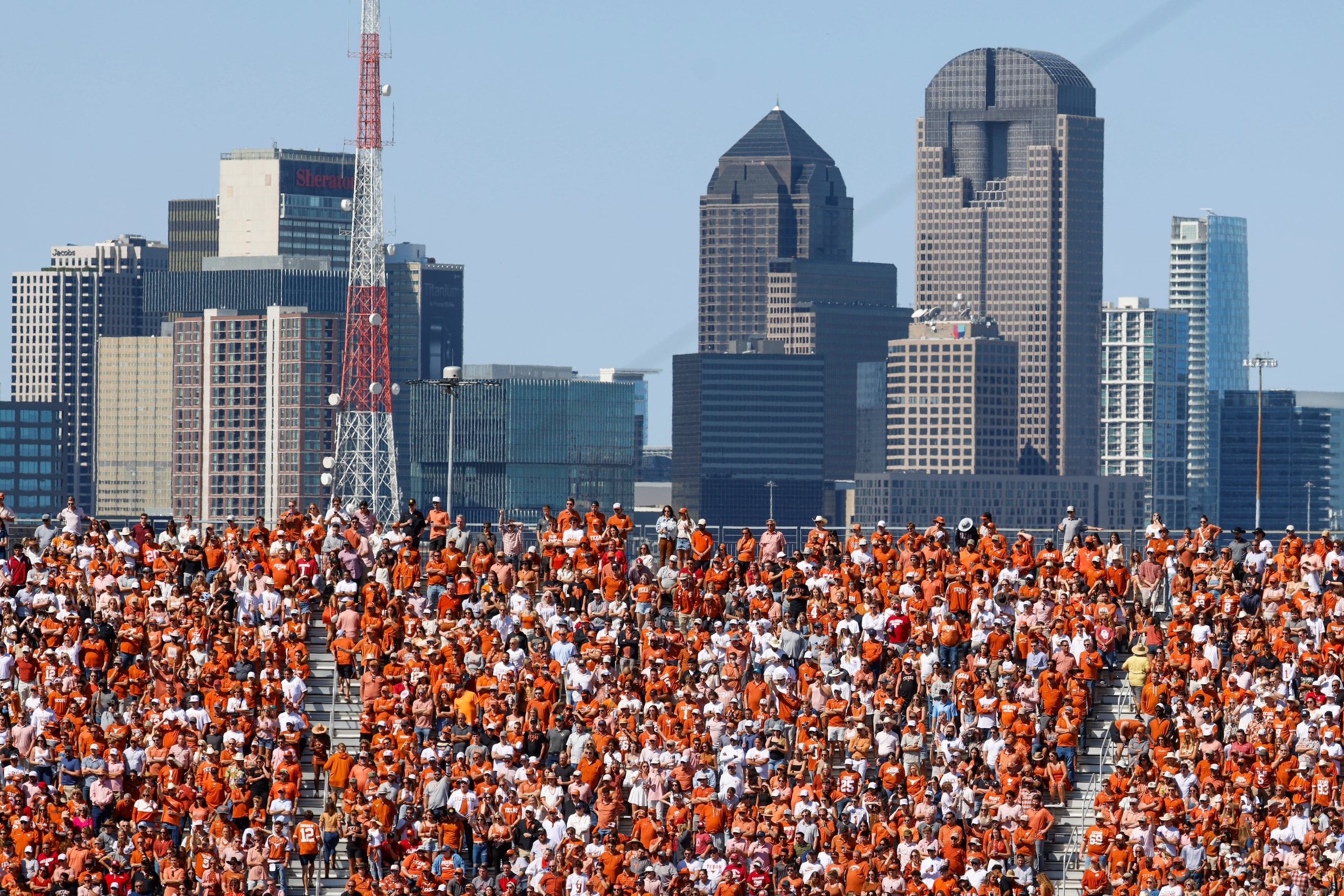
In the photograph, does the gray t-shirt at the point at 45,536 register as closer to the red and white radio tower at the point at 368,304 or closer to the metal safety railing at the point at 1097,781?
the metal safety railing at the point at 1097,781

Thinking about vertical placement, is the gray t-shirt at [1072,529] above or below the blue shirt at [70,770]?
above

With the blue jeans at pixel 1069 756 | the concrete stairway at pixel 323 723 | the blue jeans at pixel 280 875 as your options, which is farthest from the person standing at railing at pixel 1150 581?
the blue jeans at pixel 280 875

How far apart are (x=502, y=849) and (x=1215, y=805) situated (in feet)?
30.9

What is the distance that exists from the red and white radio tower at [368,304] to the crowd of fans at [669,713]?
7455 centimetres

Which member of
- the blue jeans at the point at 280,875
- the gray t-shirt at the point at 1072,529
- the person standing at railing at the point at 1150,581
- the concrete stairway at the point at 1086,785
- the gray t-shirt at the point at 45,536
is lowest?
the blue jeans at the point at 280,875

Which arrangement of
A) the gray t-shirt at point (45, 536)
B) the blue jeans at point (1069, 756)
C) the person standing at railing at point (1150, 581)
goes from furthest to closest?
the gray t-shirt at point (45, 536), the person standing at railing at point (1150, 581), the blue jeans at point (1069, 756)

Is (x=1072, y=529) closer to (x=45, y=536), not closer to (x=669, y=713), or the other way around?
(x=669, y=713)

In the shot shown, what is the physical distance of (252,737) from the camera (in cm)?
3372

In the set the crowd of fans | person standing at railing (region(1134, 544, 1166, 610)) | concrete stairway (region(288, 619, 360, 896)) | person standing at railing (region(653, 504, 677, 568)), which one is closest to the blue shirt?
the crowd of fans

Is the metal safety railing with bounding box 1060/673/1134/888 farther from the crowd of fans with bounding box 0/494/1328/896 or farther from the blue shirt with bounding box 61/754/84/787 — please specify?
the blue shirt with bounding box 61/754/84/787

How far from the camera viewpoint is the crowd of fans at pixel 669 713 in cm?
3072

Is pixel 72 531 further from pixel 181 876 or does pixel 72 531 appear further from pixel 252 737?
pixel 181 876

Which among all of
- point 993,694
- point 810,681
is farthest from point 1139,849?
point 810,681

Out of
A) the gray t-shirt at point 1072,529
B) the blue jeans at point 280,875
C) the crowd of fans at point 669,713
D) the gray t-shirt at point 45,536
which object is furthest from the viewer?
the gray t-shirt at point 45,536
